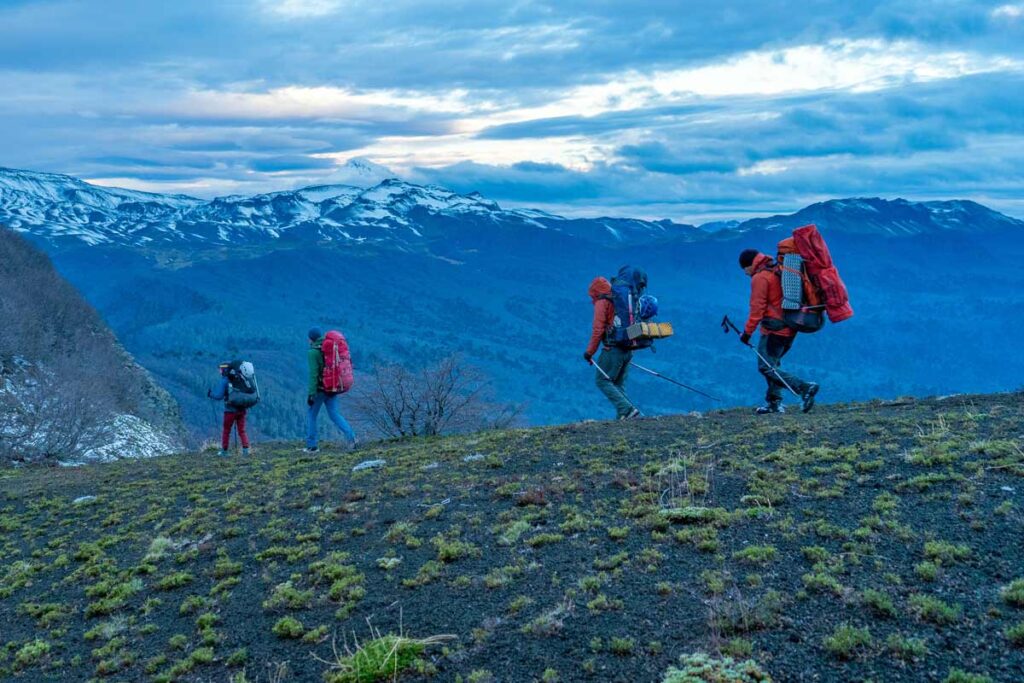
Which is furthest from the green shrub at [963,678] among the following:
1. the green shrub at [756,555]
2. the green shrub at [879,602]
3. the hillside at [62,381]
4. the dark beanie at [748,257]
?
the hillside at [62,381]

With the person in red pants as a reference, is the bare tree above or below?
below

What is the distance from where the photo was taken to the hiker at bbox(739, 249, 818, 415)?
14148 mm

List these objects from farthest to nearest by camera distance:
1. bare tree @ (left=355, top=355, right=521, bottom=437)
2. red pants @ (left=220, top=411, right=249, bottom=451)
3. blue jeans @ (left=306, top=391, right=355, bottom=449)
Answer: bare tree @ (left=355, top=355, right=521, bottom=437) → red pants @ (left=220, top=411, right=249, bottom=451) → blue jeans @ (left=306, top=391, right=355, bottom=449)

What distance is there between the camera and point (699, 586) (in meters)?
6.66

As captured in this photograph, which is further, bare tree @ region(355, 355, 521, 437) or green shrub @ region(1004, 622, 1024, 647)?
bare tree @ region(355, 355, 521, 437)

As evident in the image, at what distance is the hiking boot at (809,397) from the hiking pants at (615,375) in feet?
10.8

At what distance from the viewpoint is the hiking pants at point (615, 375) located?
15406 millimetres

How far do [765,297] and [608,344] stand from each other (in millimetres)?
2995

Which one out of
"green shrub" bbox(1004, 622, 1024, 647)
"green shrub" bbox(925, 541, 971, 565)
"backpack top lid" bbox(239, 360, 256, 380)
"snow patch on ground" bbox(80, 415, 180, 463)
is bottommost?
"snow patch on ground" bbox(80, 415, 180, 463)

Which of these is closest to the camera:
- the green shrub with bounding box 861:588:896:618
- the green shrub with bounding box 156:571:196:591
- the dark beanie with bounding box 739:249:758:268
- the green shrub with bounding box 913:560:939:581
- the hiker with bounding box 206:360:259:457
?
the green shrub with bounding box 861:588:896:618

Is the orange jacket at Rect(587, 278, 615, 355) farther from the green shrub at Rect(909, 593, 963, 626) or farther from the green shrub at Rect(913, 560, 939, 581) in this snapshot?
the green shrub at Rect(909, 593, 963, 626)

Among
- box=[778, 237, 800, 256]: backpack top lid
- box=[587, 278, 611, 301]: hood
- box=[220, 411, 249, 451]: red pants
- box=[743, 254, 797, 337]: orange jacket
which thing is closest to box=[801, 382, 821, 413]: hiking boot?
box=[743, 254, 797, 337]: orange jacket

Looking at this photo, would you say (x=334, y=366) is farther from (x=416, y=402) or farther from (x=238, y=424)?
(x=416, y=402)

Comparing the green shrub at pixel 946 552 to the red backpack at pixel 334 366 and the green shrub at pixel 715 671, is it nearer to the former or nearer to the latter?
the green shrub at pixel 715 671
